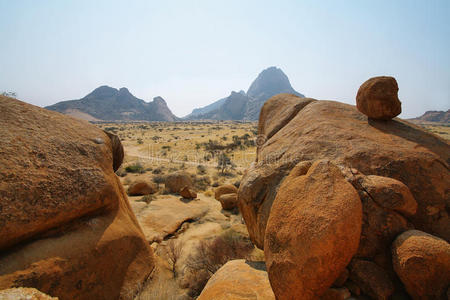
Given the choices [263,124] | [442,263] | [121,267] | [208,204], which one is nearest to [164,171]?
[208,204]

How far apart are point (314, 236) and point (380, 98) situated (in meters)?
3.04

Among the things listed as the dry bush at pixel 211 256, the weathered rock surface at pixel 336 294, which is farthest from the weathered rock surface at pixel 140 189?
Answer: the weathered rock surface at pixel 336 294

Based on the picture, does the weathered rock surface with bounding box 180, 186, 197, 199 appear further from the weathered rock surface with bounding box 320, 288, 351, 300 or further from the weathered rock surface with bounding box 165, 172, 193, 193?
the weathered rock surface with bounding box 320, 288, 351, 300

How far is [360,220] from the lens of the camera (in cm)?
212

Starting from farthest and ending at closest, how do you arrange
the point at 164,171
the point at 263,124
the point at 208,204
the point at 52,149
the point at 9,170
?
1. the point at 164,171
2. the point at 208,204
3. the point at 263,124
4. the point at 52,149
5. the point at 9,170

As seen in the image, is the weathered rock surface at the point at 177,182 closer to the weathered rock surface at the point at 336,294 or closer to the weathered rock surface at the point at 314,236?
the weathered rock surface at the point at 314,236

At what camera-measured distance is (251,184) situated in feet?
11.6

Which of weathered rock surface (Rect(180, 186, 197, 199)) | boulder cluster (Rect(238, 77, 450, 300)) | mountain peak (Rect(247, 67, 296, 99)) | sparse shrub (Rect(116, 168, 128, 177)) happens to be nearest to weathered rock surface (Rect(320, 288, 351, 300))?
boulder cluster (Rect(238, 77, 450, 300))

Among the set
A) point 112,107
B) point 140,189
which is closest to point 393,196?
point 140,189

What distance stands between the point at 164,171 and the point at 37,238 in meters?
11.5

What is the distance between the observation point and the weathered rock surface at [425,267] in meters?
1.73

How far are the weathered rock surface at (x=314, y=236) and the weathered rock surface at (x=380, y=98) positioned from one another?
2159mm

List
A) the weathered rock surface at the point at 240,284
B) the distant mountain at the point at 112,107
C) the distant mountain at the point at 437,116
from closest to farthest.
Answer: the weathered rock surface at the point at 240,284 < the distant mountain at the point at 437,116 < the distant mountain at the point at 112,107

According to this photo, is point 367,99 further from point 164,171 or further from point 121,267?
point 164,171
